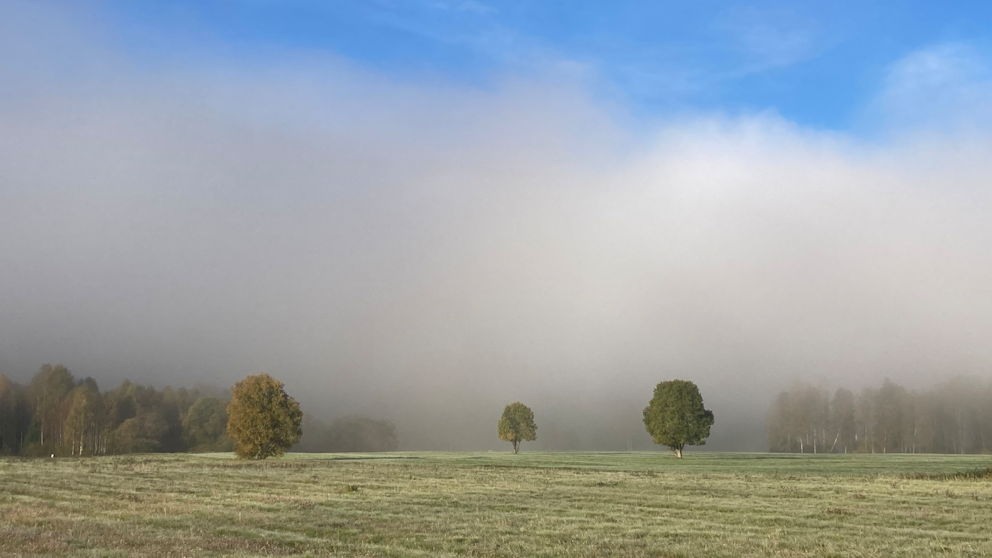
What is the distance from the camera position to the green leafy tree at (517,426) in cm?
14312

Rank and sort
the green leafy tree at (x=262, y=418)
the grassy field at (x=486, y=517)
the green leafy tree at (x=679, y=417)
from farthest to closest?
the green leafy tree at (x=679, y=417) → the green leafy tree at (x=262, y=418) → the grassy field at (x=486, y=517)

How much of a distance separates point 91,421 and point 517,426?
89546 millimetres

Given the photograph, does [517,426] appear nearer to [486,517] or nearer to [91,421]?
[91,421]

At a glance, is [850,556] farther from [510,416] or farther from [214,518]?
[510,416]

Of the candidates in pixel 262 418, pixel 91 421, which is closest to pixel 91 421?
pixel 91 421

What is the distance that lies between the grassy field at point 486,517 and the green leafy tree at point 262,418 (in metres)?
36.1

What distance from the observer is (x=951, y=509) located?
33.6 m

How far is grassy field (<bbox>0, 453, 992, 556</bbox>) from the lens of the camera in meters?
21.1

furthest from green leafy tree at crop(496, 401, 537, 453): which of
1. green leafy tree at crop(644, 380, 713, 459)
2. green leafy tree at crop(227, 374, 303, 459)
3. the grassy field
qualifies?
the grassy field

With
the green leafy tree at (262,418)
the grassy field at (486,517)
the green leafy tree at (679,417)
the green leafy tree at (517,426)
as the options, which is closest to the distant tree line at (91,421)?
the green leafy tree at (517,426)

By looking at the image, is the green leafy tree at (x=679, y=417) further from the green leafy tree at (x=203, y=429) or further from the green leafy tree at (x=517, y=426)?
the green leafy tree at (x=203, y=429)

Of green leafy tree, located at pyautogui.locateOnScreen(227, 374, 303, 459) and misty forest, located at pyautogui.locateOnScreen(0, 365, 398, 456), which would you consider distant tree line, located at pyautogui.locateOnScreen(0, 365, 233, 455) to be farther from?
green leafy tree, located at pyautogui.locateOnScreen(227, 374, 303, 459)

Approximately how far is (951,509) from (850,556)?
1827 centimetres

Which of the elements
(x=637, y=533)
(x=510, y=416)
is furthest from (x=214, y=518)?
(x=510, y=416)
